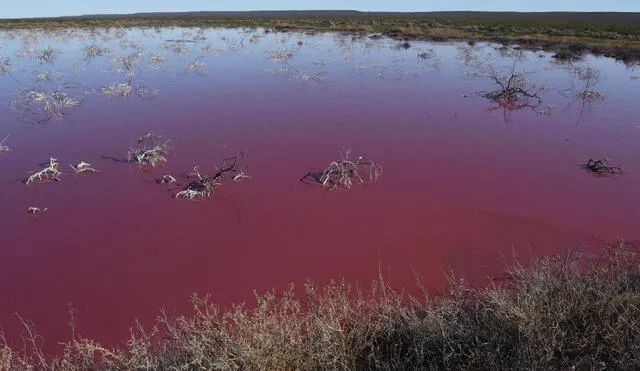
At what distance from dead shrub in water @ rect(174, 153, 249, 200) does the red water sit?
19 centimetres

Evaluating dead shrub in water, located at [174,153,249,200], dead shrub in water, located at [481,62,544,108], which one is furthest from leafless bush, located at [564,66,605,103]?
dead shrub in water, located at [174,153,249,200]

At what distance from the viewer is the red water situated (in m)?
5.33

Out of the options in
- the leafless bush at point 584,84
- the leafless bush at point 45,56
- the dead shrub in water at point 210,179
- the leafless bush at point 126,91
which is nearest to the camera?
the dead shrub in water at point 210,179

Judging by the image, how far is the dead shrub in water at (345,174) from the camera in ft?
25.4

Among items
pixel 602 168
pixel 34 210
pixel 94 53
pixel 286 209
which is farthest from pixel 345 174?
pixel 94 53

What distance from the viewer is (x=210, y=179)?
7.66 meters

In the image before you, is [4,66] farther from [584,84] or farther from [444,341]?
[584,84]

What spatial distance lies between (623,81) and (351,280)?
1613 cm

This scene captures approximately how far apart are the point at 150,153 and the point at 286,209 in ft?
11.7

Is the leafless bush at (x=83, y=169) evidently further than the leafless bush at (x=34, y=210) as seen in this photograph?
Yes

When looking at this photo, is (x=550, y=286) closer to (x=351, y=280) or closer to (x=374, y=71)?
(x=351, y=280)

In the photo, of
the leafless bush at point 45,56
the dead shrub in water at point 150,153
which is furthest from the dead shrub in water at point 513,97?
the leafless bush at point 45,56

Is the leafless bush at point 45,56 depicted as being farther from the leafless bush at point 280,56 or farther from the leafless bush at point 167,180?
the leafless bush at point 167,180

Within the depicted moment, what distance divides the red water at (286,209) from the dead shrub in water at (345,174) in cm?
22
